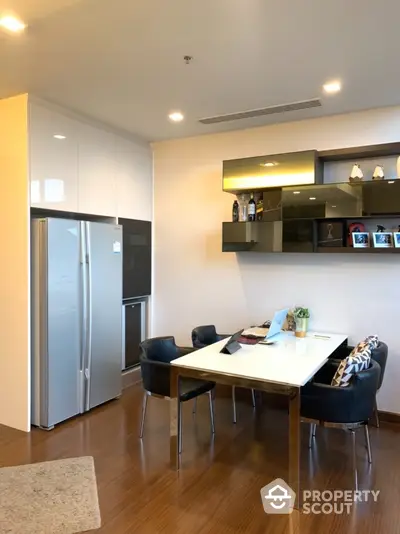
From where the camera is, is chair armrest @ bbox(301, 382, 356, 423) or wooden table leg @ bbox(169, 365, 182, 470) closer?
chair armrest @ bbox(301, 382, 356, 423)

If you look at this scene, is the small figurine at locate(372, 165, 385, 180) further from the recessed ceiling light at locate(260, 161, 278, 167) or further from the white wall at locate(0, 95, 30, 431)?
the white wall at locate(0, 95, 30, 431)

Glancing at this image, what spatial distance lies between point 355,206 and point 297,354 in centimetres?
153

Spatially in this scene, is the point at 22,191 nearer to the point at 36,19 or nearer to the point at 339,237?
the point at 36,19

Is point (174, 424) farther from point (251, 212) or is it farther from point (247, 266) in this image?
point (251, 212)

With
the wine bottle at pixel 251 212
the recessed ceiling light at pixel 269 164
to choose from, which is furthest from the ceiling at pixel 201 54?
the wine bottle at pixel 251 212

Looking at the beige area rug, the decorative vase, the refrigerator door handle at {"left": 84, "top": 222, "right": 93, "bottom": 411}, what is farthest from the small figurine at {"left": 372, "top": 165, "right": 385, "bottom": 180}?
the beige area rug

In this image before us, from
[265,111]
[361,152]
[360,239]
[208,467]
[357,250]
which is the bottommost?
[208,467]

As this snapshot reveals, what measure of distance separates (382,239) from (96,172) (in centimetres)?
286

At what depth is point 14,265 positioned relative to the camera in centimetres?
370

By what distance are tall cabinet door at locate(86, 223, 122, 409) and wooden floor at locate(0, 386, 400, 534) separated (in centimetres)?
24

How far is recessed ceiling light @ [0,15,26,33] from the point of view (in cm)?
246

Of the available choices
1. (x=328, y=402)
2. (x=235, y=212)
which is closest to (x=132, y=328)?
(x=235, y=212)

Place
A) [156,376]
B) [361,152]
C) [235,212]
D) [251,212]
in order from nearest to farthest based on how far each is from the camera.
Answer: [156,376]
[361,152]
[251,212]
[235,212]

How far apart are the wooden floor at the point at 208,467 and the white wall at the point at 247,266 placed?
996mm
